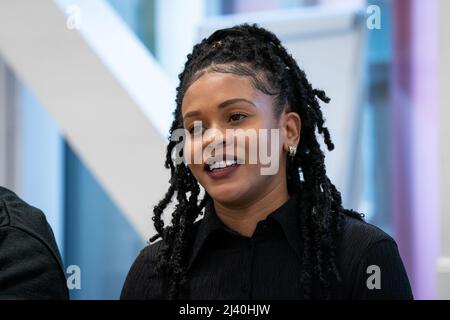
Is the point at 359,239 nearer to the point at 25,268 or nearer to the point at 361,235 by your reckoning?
the point at 361,235

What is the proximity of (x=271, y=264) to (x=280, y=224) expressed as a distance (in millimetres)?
74

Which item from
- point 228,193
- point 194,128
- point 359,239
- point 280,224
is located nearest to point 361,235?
point 359,239

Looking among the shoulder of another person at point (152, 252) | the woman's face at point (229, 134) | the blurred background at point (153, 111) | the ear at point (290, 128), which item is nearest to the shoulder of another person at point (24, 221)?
the shoulder of another person at point (152, 252)

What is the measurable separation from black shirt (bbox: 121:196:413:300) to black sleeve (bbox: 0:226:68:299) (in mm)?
176

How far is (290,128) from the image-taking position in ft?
3.82

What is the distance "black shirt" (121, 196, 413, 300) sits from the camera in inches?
41.1

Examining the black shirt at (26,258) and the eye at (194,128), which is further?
the eye at (194,128)

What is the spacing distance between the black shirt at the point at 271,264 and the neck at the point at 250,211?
1 cm

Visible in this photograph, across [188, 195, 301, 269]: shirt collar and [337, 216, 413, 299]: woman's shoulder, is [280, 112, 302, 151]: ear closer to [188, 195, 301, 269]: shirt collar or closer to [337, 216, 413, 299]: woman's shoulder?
[188, 195, 301, 269]: shirt collar

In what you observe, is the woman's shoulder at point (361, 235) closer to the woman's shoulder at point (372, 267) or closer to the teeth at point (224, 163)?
the woman's shoulder at point (372, 267)

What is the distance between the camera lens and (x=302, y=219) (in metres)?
1.12

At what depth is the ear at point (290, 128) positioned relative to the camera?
45.3 inches

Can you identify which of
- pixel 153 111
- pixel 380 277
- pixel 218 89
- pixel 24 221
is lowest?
pixel 380 277

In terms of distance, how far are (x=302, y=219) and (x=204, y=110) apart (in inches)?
10.6
